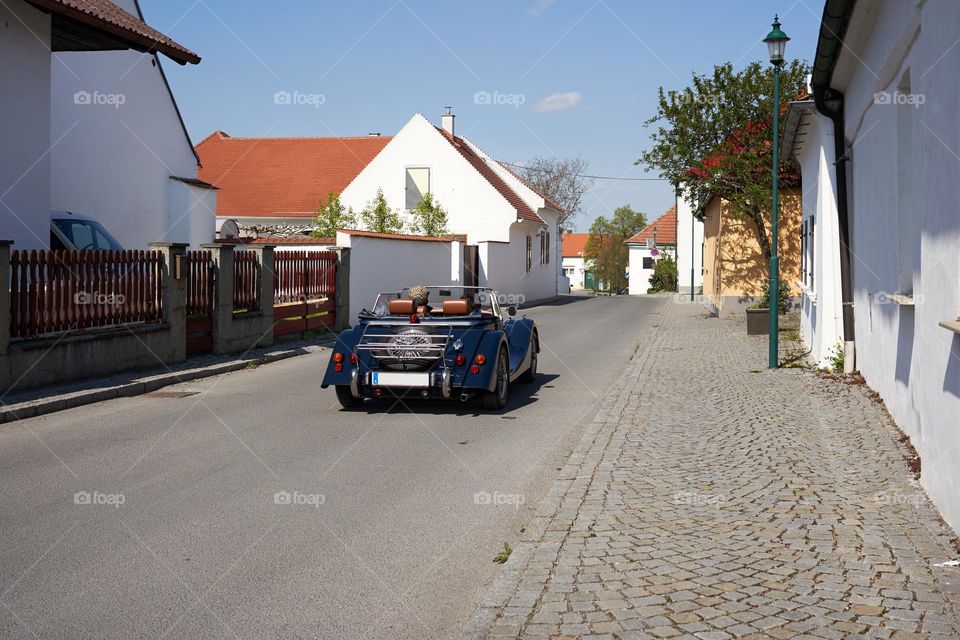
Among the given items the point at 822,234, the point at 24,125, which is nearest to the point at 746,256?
the point at 822,234

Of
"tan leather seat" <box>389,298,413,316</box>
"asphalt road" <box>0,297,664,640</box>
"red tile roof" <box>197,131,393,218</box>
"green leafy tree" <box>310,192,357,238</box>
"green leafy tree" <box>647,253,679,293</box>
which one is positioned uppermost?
"red tile roof" <box>197,131,393,218</box>

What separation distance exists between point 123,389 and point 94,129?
1398cm

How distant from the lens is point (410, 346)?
966 centimetres

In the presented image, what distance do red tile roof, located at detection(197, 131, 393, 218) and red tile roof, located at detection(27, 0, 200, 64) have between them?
88.1 feet

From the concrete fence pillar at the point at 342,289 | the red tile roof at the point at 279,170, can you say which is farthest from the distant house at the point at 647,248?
the concrete fence pillar at the point at 342,289

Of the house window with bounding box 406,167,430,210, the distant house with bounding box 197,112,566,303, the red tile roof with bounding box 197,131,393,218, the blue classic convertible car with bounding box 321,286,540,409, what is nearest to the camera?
the blue classic convertible car with bounding box 321,286,540,409

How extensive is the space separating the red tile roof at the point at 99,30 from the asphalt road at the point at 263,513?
624 centimetres

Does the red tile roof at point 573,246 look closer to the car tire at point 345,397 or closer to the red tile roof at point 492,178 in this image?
the red tile roof at point 492,178

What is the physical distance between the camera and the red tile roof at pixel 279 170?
44250 mm

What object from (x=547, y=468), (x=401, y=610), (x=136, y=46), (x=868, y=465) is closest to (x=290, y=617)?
(x=401, y=610)

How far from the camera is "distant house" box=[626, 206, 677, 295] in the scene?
2489 inches

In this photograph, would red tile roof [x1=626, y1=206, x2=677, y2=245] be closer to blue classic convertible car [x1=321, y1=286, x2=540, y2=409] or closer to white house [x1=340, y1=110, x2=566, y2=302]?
white house [x1=340, y1=110, x2=566, y2=302]

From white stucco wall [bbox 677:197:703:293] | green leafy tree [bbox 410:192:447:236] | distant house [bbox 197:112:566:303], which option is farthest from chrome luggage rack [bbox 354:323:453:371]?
white stucco wall [bbox 677:197:703:293]

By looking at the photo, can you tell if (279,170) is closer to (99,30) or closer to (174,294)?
(99,30)
